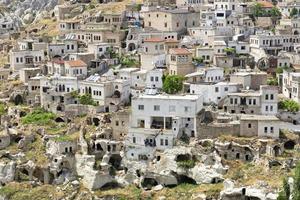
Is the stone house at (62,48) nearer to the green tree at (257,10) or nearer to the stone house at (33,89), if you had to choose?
the stone house at (33,89)

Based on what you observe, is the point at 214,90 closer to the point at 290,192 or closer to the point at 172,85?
the point at 172,85

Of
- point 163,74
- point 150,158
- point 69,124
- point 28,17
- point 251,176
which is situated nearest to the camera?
point 251,176

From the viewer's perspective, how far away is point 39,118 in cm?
4819

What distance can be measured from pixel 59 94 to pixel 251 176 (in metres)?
15.6

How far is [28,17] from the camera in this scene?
83000mm

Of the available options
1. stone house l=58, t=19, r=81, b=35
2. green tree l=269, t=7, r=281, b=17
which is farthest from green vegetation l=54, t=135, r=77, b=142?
green tree l=269, t=7, r=281, b=17

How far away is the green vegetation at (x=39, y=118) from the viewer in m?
47.7

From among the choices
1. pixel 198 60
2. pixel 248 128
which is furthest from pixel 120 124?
pixel 198 60

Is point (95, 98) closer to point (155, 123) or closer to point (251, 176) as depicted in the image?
point (155, 123)

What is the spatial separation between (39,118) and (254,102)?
13758 millimetres

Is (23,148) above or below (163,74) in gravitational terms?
below

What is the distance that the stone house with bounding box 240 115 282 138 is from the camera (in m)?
43.1

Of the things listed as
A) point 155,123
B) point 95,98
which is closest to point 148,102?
point 155,123

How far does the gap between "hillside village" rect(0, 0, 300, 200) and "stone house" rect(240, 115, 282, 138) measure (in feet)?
0.20
